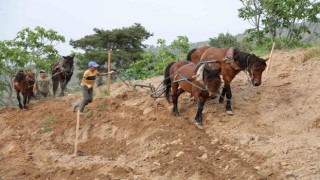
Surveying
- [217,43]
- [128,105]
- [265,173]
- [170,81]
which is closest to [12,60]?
[128,105]

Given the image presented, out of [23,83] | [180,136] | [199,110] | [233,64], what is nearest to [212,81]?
[199,110]

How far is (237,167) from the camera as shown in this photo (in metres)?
7.43

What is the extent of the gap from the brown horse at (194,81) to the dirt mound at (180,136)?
554mm

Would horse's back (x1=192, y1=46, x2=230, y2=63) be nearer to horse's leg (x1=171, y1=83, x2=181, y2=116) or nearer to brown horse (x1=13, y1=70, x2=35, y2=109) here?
horse's leg (x1=171, y1=83, x2=181, y2=116)

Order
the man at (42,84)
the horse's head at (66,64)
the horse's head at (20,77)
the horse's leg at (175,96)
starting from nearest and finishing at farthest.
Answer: the horse's leg at (175,96) → the horse's head at (20,77) → the horse's head at (66,64) → the man at (42,84)

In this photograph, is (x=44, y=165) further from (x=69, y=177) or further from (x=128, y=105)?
(x=128, y=105)

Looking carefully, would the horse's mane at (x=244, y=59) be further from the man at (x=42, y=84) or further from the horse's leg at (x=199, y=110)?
the man at (x=42, y=84)

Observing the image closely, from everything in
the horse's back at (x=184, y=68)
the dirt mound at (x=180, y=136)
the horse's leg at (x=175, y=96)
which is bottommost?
the dirt mound at (x=180, y=136)

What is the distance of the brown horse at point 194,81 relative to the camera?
29.7ft

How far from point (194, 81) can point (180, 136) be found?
1465mm

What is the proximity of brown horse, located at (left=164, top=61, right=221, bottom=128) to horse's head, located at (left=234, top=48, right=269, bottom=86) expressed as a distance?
890mm

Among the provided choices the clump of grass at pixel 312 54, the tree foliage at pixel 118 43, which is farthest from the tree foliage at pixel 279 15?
the tree foliage at pixel 118 43

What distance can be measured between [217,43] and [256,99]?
66.6ft

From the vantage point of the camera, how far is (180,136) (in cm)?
911
